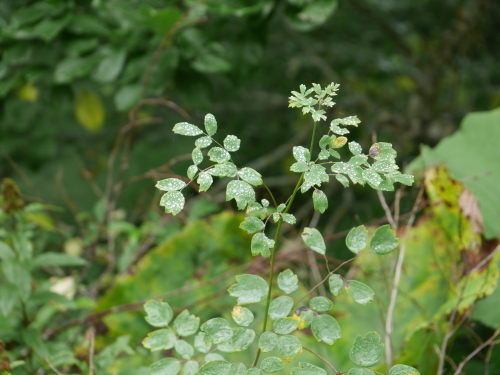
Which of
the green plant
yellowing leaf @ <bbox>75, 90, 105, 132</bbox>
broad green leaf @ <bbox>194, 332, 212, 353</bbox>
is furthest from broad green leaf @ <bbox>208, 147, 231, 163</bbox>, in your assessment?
yellowing leaf @ <bbox>75, 90, 105, 132</bbox>

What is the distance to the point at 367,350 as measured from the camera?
1.39 feet

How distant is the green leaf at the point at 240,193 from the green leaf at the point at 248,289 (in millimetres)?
72

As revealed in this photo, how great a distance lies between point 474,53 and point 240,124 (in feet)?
3.34

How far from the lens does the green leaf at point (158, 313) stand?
0.51 m

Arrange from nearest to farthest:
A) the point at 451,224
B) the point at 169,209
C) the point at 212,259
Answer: the point at 169,209
the point at 451,224
the point at 212,259

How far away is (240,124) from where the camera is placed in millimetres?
2119

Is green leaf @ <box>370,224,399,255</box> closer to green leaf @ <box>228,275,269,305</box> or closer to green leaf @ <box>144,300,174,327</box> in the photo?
green leaf @ <box>228,275,269,305</box>

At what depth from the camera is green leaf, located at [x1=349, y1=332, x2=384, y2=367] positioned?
42 cm

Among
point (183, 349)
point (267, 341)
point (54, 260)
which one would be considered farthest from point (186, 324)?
point (54, 260)

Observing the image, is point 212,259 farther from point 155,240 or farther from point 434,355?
point 434,355

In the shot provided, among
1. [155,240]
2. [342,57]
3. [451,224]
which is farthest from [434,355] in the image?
[342,57]

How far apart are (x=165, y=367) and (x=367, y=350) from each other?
0.19 metres

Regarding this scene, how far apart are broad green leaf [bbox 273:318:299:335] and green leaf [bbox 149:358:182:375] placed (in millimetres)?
114

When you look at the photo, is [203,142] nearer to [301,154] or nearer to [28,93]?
[301,154]
